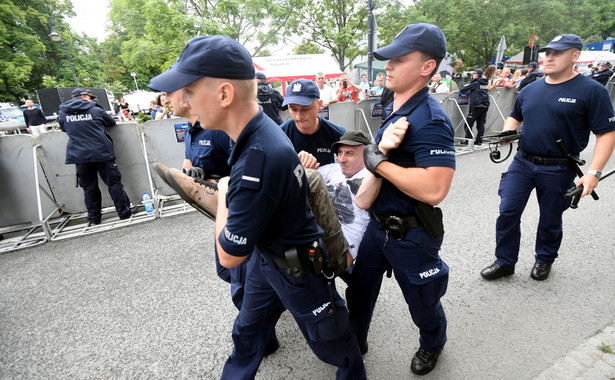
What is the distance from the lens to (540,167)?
2711 millimetres

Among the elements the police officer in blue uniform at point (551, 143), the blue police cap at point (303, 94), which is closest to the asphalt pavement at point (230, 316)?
the police officer in blue uniform at point (551, 143)

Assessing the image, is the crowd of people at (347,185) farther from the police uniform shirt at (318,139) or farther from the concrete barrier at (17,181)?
the concrete barrier at (17,181)

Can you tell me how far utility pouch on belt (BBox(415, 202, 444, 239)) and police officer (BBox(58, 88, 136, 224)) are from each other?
5083mm

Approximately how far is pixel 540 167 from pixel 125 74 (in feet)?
175

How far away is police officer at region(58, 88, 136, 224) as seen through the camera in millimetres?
4762

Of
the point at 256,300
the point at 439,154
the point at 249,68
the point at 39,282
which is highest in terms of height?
the point at 249,68

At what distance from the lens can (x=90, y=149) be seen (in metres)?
4.79

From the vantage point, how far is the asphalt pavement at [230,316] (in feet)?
7.39

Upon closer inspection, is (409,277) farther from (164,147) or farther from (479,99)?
(479,99)

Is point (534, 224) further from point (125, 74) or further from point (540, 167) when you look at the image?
point (125, 74)

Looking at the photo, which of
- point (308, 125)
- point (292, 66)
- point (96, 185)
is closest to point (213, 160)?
point (308, 125)

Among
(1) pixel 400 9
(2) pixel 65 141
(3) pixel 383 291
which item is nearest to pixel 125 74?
(1) pixel 400 9

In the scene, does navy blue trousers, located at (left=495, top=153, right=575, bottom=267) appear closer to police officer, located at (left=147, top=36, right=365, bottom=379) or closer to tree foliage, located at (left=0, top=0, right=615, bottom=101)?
police officer, located at (left=147, top=36, right=365, bottom=379)

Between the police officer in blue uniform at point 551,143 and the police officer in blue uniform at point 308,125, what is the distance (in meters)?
1.70
